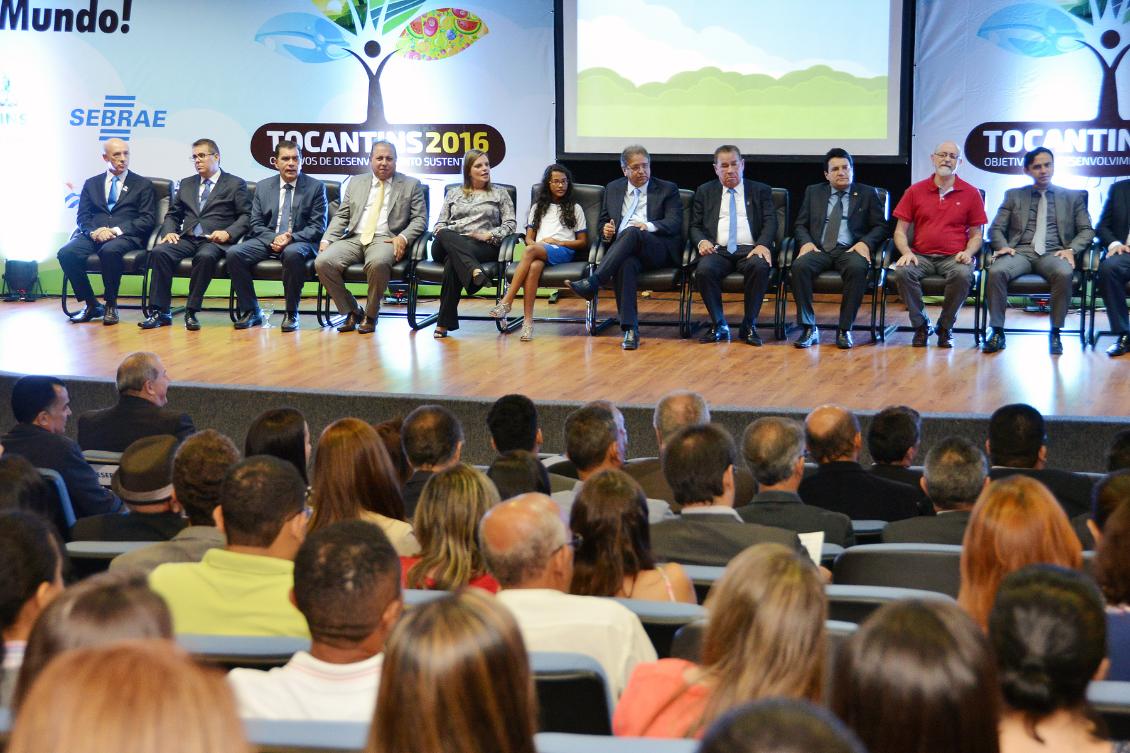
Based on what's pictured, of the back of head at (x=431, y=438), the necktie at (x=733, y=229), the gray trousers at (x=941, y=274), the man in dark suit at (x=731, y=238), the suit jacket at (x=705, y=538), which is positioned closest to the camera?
the suit jacket at (x=705, y=538)

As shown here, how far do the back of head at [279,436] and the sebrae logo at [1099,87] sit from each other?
6.51 meters

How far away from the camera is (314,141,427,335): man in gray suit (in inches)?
313

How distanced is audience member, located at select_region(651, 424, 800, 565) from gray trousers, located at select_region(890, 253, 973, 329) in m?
4.31

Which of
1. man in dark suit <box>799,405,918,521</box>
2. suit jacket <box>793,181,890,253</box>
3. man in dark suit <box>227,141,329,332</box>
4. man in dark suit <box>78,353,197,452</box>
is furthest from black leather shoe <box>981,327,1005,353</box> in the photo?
man in dark suit <box>78,353,197,452</box>

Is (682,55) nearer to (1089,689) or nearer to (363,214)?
(363,214)

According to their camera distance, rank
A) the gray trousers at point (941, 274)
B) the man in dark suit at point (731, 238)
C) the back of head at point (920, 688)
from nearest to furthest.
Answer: the back of head at point (920, 688) → the gray trousers at point (941, 274) → the man in dark suit at point (731, 238)

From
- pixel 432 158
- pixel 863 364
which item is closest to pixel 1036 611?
pixel 863 364

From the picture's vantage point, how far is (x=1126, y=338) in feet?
22.6

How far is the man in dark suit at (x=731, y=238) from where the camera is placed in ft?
24.5

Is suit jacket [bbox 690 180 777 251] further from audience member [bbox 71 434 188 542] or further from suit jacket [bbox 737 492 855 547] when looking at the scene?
audience member [bbox 71 434 188 542]

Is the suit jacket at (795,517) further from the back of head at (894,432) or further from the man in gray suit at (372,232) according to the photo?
the man in gray suit at (372,232)

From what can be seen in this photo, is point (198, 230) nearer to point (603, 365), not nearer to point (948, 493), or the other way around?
point (603, 365)

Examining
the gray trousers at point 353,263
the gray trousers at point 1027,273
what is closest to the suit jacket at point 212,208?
the gray trousers at point 353,263

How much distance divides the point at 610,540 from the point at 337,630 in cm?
80
